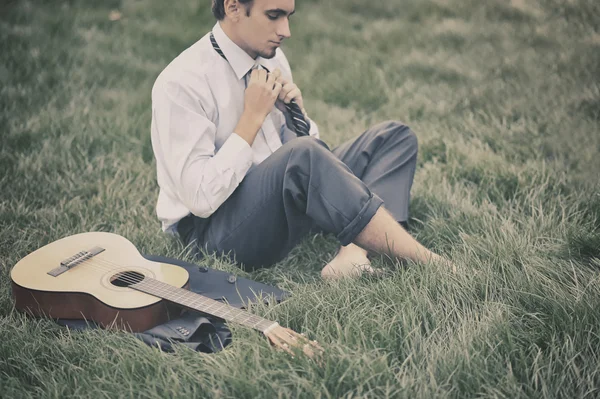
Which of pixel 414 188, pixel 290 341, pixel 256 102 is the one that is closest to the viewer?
pixel 290 341

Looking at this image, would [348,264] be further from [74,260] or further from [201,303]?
[74,260]

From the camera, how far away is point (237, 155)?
2570 mm

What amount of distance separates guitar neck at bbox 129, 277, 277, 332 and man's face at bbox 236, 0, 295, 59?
48.5 inches

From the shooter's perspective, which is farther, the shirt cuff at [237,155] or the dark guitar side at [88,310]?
the shirt cuff at [237,155]

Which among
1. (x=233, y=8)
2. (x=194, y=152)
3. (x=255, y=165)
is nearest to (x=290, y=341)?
(x=194, y=152)

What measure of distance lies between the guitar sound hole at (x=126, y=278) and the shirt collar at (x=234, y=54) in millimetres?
1067

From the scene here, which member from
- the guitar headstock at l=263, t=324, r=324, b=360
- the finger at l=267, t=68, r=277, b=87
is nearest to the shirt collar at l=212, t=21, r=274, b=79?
the finger at l=267, t=68, r=277, b=87

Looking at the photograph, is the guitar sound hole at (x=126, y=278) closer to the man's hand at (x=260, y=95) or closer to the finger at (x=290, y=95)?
the man's hand at (x=260, y=95)

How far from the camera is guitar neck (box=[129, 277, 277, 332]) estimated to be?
2.12 metres

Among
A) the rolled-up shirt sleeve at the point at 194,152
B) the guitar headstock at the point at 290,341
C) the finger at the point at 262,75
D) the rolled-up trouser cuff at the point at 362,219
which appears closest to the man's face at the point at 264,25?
the finger at the point at 262,75

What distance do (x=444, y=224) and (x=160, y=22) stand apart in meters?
4.12

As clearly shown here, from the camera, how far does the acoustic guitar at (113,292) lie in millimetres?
2172

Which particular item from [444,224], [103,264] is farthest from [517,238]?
[103,264]

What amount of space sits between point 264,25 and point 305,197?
2.87ft
